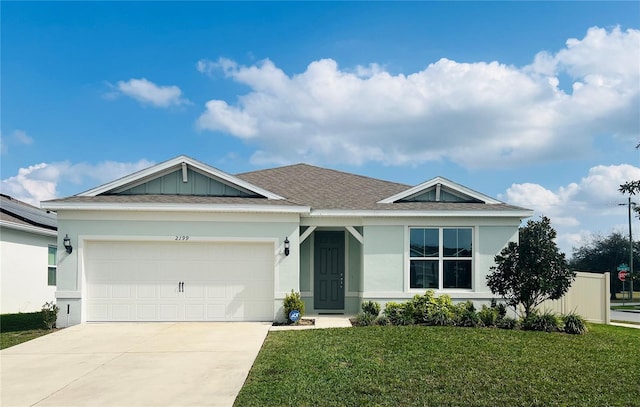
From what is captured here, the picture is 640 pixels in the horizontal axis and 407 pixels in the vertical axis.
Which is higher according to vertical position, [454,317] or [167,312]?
[454,317]

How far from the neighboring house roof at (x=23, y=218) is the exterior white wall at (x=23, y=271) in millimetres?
352

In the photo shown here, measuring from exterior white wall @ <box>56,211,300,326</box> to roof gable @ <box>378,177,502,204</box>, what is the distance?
3.40m

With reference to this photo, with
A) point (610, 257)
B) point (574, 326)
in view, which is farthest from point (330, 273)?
point (610, 257)

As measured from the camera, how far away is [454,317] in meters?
12.7

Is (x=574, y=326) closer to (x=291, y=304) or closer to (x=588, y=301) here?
(x=588, y=301)

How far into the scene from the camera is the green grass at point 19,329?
38.6 feet

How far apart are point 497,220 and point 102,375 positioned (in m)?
11.0

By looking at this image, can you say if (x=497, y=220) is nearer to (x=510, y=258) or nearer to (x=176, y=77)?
(x=510, y=258)

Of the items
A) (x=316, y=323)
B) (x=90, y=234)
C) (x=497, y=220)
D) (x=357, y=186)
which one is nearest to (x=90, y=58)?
(x=90, y=234)

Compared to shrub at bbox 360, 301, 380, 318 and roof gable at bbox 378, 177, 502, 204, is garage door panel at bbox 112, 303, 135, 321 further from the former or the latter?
roof gable at bbox 378, 177, 502, 204

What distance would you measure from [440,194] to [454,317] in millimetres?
4137

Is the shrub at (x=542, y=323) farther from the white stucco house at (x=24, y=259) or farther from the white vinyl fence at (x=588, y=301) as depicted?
the white stucco house at (x=24, y=259)

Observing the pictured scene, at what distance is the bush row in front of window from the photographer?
12438 millimetres

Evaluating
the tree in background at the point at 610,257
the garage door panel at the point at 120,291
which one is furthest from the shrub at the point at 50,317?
the tree in background at the point at 610,257
